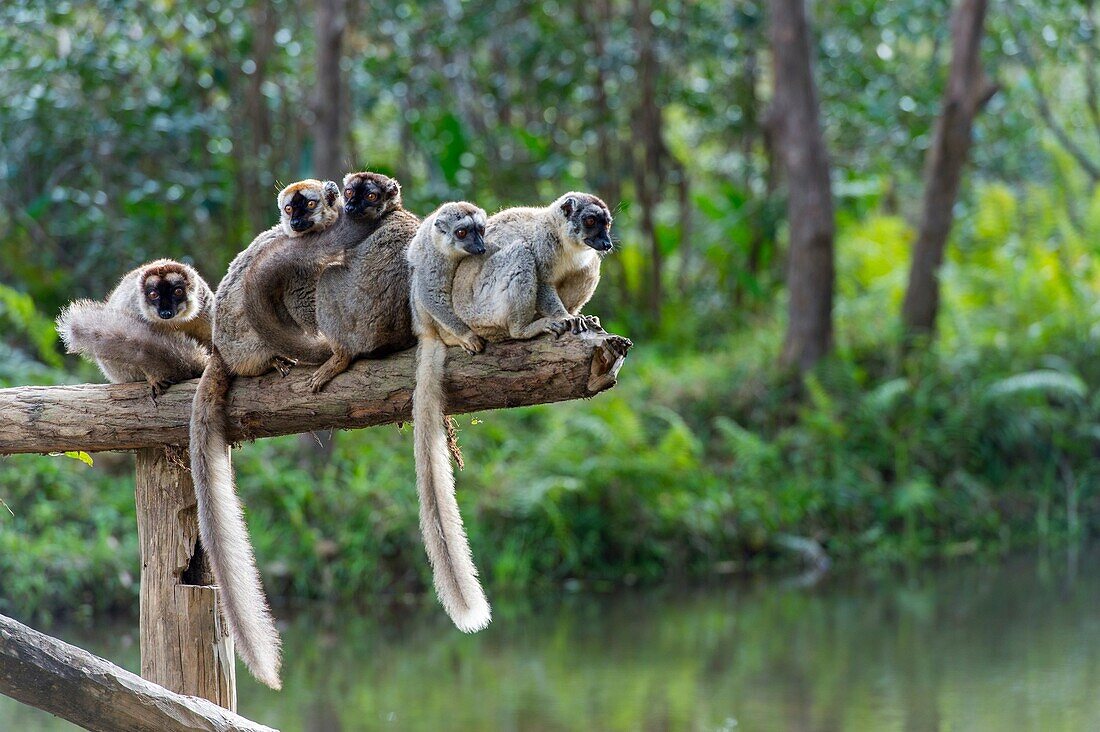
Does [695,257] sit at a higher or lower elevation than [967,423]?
higher

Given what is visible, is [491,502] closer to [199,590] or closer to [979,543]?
[979,543]

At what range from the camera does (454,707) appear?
7.09 meters

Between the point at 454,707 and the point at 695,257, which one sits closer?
the point at 454,707

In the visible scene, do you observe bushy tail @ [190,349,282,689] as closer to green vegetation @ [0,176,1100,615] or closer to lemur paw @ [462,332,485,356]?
lemur paw @ [462,332,485,356]

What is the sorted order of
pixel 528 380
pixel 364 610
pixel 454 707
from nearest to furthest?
pixel 528 380, pixel 454 707, pixel 364 610

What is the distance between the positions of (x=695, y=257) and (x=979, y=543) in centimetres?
621

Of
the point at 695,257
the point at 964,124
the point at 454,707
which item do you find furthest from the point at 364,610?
the point at 695,257

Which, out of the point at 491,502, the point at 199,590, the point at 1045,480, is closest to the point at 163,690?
the point at 199,590

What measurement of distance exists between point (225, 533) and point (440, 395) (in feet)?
2.64

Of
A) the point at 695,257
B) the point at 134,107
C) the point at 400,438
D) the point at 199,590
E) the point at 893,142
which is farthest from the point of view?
the point at 695,257

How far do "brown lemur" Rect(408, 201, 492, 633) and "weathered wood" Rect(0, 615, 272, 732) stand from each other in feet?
2.75

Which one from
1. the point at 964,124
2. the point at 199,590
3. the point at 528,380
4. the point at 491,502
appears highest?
the point at 964,124

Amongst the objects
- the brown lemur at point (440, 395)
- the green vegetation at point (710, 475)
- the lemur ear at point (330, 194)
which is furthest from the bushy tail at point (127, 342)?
the green vegetation at point (710, 475)

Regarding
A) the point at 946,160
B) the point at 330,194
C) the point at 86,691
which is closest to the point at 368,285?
the point at 330,194
